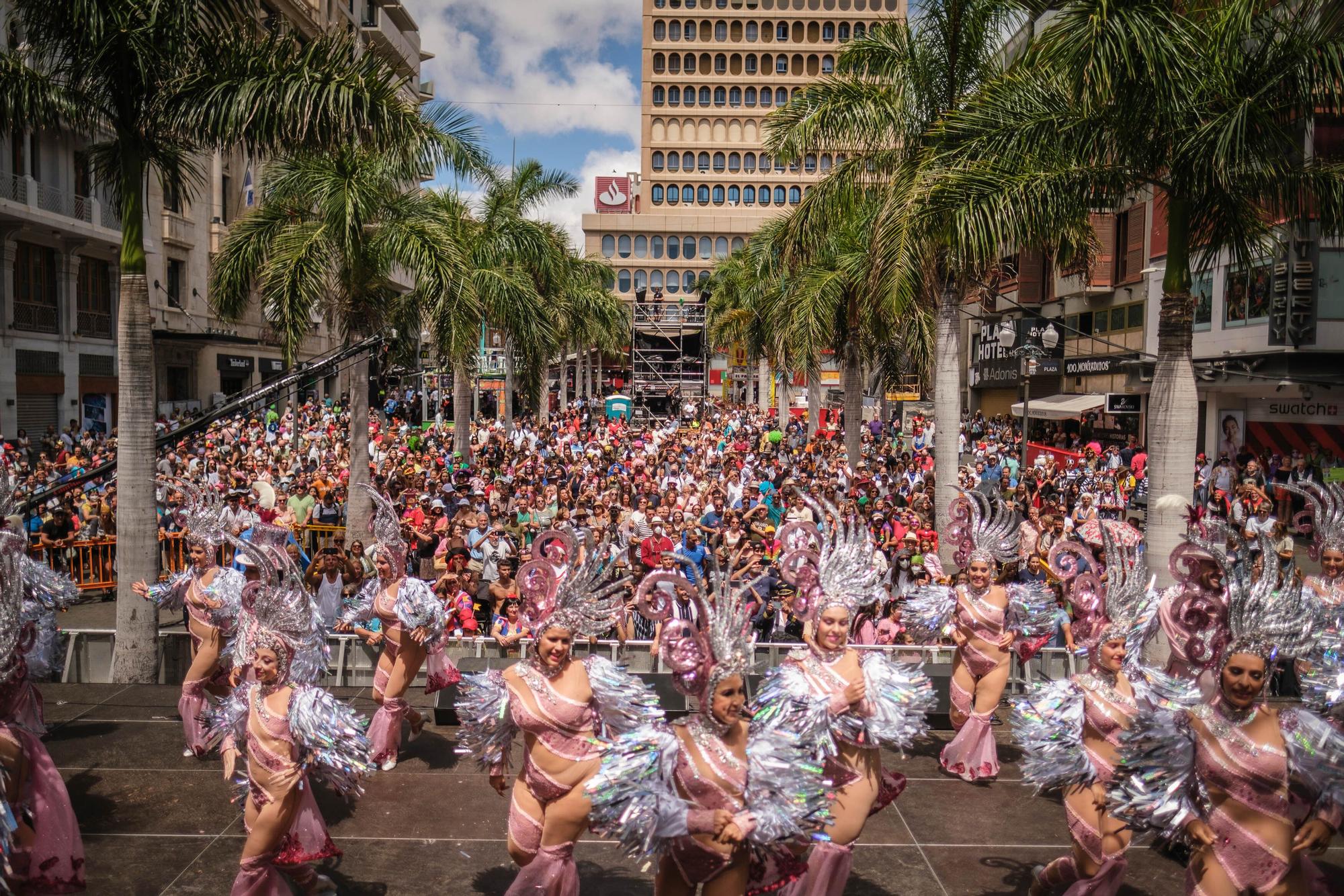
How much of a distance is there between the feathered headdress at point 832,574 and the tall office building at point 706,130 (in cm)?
7793

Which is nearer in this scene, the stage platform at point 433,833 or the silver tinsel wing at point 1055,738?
the silver tinsel wing at point 1055,738

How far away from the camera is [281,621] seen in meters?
5.66

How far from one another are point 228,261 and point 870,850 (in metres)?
12.7

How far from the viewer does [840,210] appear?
15.6 m

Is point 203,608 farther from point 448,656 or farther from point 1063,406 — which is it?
point 1063,406

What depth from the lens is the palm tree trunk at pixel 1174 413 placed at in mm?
9656

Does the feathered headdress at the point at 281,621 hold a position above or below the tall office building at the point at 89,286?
below

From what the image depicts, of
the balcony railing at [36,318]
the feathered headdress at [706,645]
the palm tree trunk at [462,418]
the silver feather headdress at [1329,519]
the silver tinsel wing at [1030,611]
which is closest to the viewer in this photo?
the feathered headdress at [706,645]

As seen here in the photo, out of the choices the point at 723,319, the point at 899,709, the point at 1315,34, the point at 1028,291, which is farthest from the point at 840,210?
the point at 1028,291

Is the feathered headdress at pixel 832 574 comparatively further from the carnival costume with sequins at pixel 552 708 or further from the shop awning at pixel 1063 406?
the shop awning at pixel 1063 406

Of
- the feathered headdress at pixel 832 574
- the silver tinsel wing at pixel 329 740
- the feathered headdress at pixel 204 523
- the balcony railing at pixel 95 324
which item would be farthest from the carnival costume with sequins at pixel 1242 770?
the balcony railing at pixel 95 324

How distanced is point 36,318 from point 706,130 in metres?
65.2

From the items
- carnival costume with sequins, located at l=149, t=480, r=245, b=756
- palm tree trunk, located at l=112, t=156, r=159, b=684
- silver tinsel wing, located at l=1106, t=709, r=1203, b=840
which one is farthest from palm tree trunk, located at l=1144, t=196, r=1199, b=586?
palm tree trunk, located at l=112, t=156, r=159, b=684

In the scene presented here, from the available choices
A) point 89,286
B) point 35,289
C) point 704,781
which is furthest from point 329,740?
point 89,286
